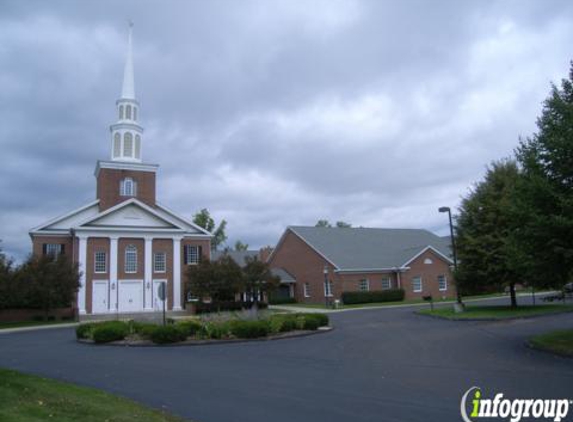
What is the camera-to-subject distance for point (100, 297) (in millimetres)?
39656

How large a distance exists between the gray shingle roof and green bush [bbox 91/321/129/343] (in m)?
27.4

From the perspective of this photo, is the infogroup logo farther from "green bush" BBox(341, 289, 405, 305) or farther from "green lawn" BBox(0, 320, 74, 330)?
"green bush" BBox(341, 289, 405, 305)

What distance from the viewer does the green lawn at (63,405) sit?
292 inches

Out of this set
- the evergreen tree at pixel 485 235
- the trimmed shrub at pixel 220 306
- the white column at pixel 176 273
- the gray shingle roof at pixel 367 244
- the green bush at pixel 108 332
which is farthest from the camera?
the gray shingle roof at pixel 367 244

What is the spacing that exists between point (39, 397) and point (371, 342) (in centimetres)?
1167

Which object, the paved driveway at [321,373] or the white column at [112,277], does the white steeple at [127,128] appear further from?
the paved driveway at [321,373]

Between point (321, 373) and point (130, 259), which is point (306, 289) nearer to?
point (130, 259)

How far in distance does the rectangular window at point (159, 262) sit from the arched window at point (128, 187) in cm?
639

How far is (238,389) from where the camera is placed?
33.6 ft

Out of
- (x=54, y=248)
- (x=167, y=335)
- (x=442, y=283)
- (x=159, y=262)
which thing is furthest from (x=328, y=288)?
(x=167, y=335)

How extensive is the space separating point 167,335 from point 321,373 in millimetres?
9030

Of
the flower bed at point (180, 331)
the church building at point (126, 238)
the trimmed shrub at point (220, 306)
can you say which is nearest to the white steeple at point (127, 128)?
the church building at point (126, 238)

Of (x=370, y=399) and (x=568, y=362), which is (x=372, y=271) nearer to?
(x=568, y=362)

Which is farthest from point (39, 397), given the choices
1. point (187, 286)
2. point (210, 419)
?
point (187, 286)
